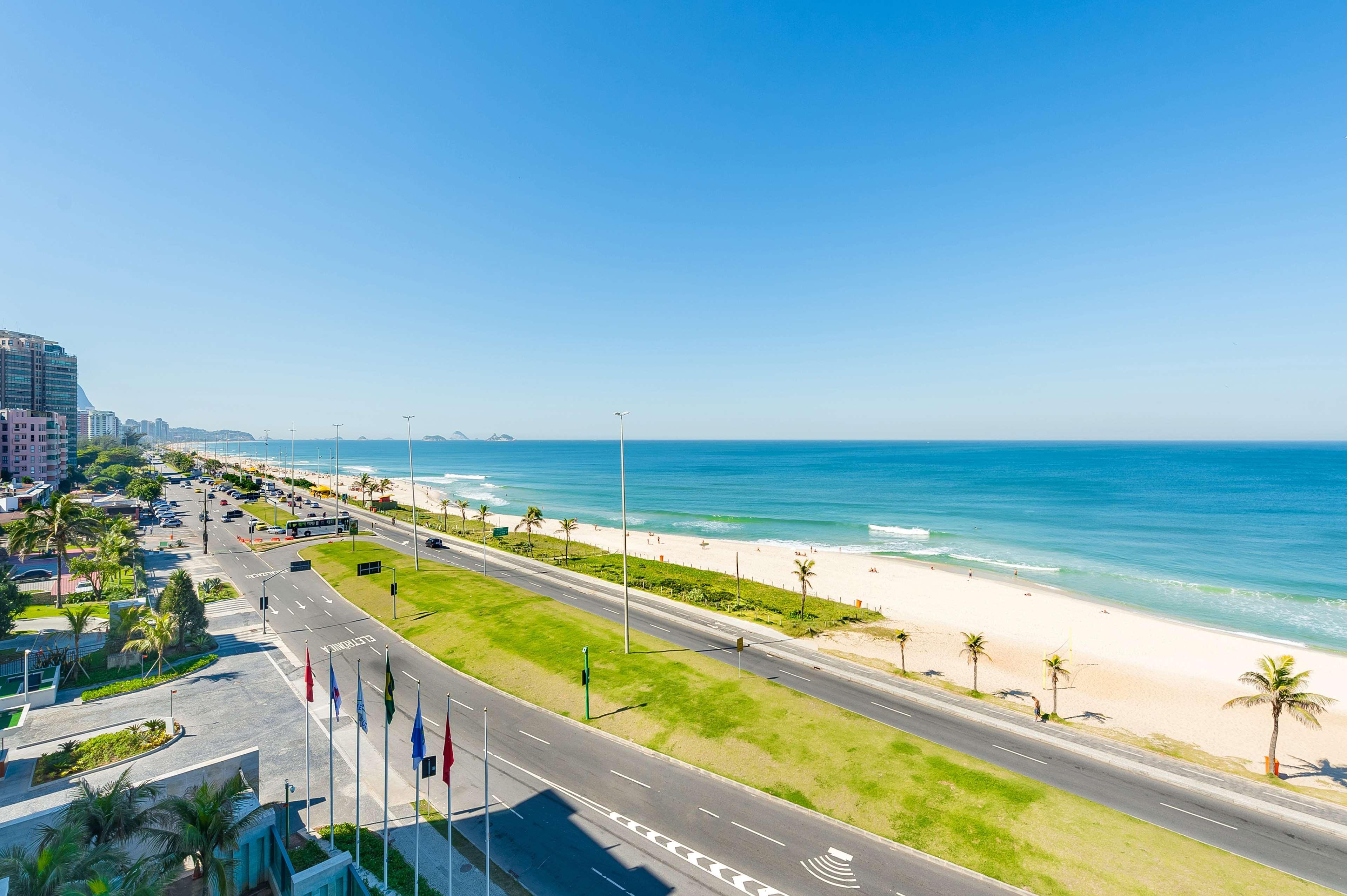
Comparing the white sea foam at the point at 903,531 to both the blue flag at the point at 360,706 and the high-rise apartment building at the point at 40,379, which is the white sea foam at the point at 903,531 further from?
the high-rise apartment building at the point at 40,379

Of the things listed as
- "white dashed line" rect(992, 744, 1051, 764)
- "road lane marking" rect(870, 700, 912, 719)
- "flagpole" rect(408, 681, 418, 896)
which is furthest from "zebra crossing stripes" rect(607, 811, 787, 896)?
"white dashed line" rect(992, 744, 1051, 764)

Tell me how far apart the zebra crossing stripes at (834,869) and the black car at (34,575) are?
86.7 m

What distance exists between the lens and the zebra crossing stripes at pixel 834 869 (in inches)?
844

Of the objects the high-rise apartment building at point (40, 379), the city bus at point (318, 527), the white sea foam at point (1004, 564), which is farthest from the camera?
the high-rise apartment building at point (40, 379)

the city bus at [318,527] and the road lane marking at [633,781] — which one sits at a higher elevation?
the city bus at [318,527]

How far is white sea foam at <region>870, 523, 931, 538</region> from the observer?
11404cm

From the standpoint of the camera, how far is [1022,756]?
30656mm

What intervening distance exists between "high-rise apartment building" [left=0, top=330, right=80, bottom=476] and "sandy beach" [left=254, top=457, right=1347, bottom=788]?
702 feet

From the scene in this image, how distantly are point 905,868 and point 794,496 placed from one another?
15123 centimetres

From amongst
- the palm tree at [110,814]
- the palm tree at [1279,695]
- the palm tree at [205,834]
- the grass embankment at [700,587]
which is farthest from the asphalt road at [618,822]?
the palm tree at [1279,695]

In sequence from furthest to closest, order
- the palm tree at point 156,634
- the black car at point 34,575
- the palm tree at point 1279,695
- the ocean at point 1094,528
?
1. the ocean at point 1094,528
2. the black car at point 34,575
3. the palm tree at point 156,634
4. the palm tree at point 1279,695

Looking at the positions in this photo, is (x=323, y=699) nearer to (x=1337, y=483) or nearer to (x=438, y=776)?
(x=438, y=776)

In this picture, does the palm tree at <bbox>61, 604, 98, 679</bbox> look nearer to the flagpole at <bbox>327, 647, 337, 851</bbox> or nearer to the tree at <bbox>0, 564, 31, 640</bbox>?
the tree at <bbox>0, 564, 31, 640</bbox>

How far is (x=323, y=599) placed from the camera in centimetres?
5675
